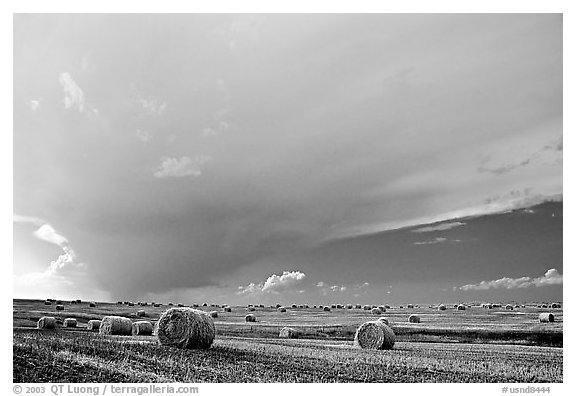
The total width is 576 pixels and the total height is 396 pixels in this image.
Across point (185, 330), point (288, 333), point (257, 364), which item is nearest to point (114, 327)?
point (185, 330)

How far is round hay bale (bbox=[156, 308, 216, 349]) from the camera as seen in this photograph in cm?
1734

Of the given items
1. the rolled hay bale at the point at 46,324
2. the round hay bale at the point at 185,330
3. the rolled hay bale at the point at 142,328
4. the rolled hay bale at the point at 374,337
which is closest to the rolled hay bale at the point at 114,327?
the rolled hay bale at the point at 142,328

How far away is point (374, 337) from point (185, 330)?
8160mm

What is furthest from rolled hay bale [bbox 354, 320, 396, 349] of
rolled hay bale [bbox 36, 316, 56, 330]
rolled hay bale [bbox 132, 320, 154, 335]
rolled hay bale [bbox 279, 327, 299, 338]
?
rolled hay bale [bbox 36, 316, 56, 330]

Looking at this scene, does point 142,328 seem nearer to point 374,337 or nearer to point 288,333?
point 288,333

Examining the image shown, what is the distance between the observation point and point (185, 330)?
1753cm

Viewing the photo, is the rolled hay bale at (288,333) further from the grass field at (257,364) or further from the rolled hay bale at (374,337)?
the grass field at (257,364)

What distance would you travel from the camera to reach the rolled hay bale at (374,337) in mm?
21297

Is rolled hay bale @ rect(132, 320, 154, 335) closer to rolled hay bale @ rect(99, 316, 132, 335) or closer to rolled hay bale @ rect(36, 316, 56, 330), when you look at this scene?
rolled hay bale @ rect(99, 316, 132, 335)

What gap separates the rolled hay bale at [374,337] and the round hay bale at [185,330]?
23.0ft

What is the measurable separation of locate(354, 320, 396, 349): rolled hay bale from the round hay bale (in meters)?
7.01
